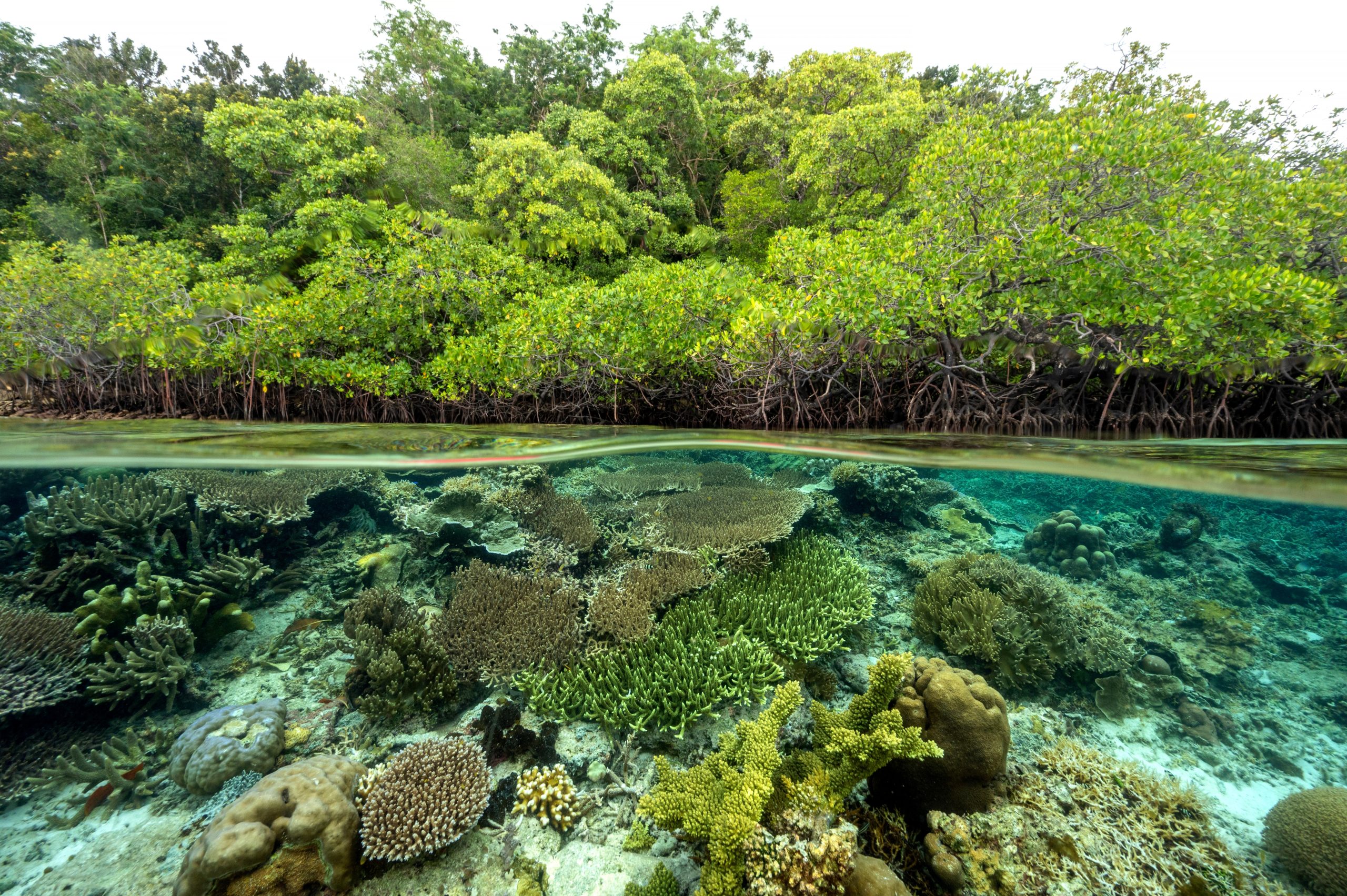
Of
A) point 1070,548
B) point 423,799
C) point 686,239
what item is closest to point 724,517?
point 423,799

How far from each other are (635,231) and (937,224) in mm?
11653

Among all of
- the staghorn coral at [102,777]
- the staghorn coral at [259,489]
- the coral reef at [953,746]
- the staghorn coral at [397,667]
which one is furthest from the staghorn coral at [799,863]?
the staghorn coral at [259,489]

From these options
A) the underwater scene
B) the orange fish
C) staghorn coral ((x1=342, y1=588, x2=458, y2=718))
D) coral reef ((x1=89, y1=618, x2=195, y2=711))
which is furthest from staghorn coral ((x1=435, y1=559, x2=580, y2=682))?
the orange fish

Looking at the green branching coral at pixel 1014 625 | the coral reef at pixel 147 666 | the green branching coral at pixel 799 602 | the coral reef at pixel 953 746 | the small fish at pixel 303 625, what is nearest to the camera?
the coral reef at pixel 953 746

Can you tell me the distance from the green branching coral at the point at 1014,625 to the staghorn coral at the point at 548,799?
4.41 meters

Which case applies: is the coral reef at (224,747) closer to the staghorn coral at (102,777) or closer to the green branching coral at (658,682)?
the staghorn coral at (102,777)

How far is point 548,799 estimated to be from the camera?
4012mm

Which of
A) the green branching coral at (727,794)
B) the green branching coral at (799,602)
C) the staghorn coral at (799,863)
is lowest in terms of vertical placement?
the staghorn coral at (799,863)

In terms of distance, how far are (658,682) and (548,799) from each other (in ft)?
4.24

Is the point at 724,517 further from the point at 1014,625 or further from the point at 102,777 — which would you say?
the point at 102,777

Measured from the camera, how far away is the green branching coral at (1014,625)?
209 inches

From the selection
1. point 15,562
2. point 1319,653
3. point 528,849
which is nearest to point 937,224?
point 1319,653

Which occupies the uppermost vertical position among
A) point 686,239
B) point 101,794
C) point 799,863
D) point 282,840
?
point 686,239

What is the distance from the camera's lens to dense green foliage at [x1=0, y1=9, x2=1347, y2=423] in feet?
20.9
